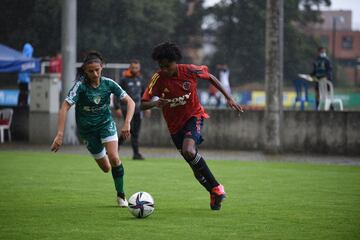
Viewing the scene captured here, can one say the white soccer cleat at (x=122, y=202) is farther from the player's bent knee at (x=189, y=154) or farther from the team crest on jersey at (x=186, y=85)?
the team crest on jersey at (x=186, y=85)

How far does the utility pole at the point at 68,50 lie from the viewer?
83.6 ft

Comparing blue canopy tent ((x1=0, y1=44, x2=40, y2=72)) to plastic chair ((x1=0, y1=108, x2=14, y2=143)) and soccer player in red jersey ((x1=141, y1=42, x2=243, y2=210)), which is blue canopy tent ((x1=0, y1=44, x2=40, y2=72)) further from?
soccer player in red jersey ((x1=141, y1=42, x2=243, y2=210))

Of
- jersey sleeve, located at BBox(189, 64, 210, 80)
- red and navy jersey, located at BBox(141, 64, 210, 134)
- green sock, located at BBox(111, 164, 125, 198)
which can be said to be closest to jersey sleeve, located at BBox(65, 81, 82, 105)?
red and navy jersey, located at BBox(141, 64, 210, 134)

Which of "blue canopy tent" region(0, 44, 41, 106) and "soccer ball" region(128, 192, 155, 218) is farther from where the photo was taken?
"blue canopy tent" region(0, 44, 41, 106)

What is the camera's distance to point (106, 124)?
11.3m

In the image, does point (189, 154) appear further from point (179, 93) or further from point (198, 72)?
point (198, 72)

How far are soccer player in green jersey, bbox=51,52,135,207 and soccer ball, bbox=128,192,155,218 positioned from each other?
1171mm

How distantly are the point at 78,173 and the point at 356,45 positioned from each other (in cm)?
1862

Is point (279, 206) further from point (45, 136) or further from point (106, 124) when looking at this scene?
point (45, 136)

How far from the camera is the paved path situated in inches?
861

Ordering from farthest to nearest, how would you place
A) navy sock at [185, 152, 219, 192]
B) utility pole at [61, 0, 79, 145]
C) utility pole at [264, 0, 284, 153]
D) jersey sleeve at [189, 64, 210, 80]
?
utility pole at [61, 0, 79, 145] → utility pole at [264, 0, 284, 153] → jersey sleeve at [189, 64, 210, 80] → navy sock at [185, 152, 219, 192]

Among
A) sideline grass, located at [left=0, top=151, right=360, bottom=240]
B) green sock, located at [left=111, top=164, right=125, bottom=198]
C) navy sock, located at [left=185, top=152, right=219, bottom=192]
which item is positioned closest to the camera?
sideline grass, located at [left=0, top=151, right=360, bottom=240]

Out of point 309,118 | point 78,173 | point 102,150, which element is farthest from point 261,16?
point 102,150

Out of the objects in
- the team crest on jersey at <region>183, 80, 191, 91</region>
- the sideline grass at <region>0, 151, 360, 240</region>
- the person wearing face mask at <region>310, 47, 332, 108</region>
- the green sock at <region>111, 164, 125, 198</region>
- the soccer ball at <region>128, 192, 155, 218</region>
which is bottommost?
the sideline grass at <region>0, 151, 360, 240</region>
